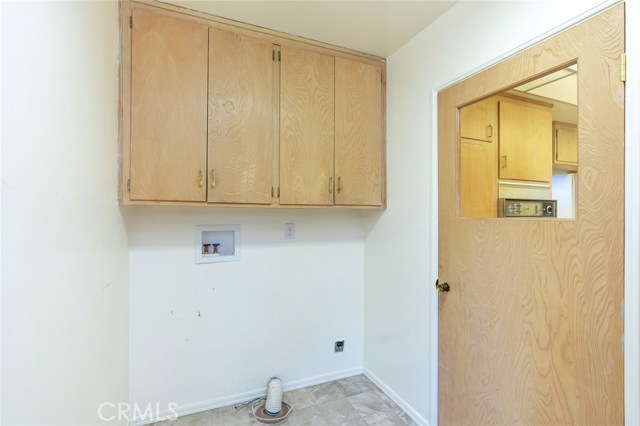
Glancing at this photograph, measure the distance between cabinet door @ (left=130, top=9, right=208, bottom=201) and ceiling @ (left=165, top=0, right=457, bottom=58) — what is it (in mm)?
192

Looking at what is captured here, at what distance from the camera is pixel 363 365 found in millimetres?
2414

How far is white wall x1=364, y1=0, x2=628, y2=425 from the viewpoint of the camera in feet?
4.71

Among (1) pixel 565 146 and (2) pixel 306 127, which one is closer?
(1) pixel 565 146

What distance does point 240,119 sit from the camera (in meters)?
1.73

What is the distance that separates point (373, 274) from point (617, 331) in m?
1.44

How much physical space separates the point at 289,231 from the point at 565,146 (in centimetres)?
163

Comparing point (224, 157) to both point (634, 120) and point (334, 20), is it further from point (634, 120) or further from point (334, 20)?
point (634, 120)

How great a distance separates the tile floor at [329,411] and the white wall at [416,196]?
0.12 metres

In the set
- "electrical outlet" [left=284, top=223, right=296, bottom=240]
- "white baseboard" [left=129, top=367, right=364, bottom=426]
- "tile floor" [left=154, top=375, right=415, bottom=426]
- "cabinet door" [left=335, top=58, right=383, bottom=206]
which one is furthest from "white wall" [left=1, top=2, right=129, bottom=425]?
"cabinet door" [left=335, top=58, right=383, bottom=206]

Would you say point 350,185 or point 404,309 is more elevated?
point 350,185

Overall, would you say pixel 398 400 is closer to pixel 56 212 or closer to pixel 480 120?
pixel 480 120

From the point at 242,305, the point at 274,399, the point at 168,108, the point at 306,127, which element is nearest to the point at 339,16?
the point at 306,127

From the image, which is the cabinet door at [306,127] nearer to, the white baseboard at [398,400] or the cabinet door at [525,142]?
the cabinet door at [525,142]

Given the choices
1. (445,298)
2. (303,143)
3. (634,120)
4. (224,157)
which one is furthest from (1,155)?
(445,298)
